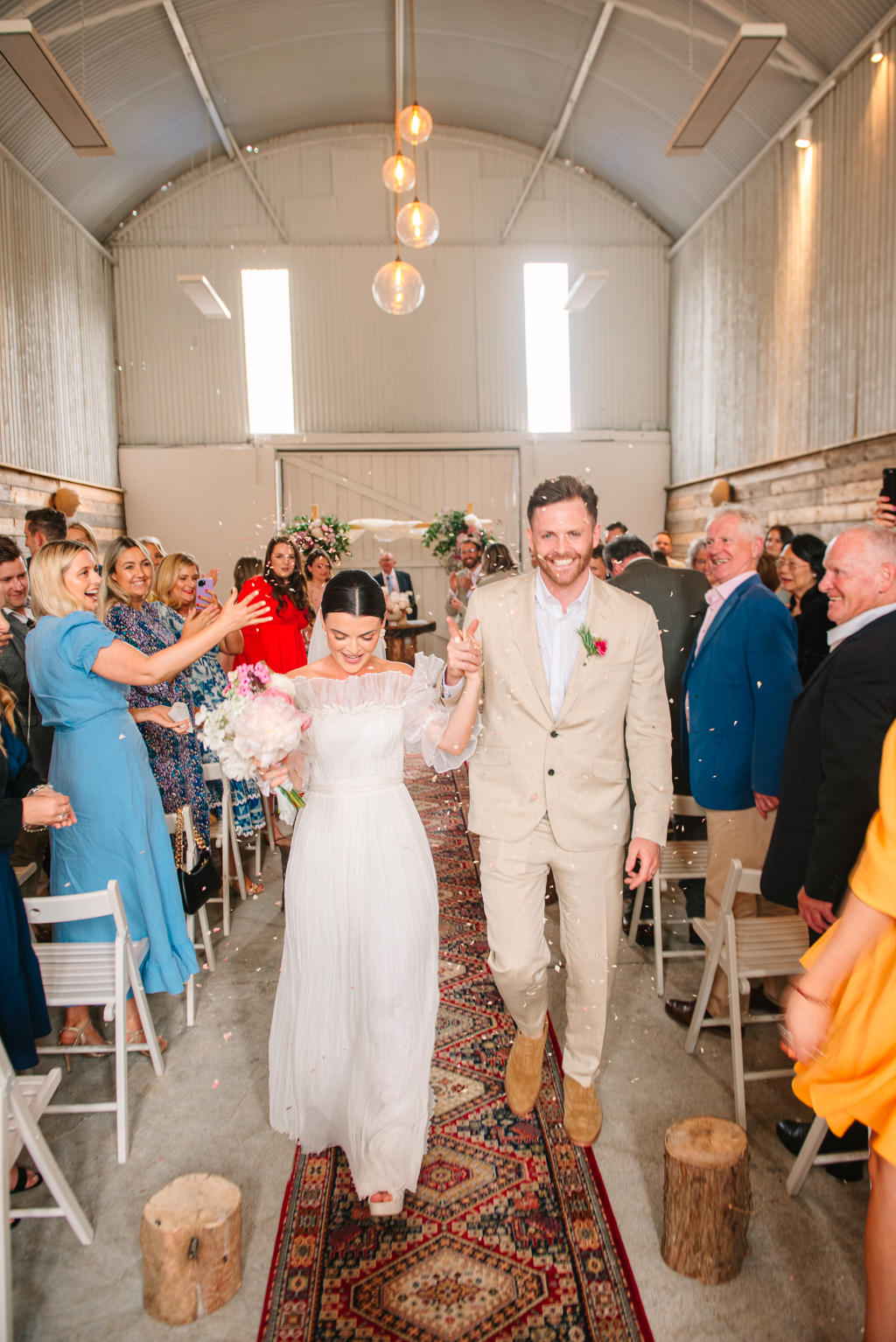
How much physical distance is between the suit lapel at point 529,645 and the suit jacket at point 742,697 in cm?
102

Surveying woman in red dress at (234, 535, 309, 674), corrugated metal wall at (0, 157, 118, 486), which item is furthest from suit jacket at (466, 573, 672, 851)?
corrugated metal wall at (0, 157, 118, 486)

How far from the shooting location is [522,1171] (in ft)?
8.76

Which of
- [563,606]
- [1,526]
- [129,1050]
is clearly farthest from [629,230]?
Answer: [129,1050]

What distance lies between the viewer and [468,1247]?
92.6 inches

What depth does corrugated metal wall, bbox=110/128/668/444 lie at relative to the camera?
13.5m

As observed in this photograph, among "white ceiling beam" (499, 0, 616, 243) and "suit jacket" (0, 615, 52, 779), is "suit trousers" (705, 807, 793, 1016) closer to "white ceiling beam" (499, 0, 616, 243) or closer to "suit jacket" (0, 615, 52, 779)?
"suit jacket" (0, 615, 52, 779)

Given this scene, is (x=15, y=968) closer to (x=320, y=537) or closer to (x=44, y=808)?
(x=44, y=808)

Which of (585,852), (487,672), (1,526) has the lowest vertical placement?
(585,852)

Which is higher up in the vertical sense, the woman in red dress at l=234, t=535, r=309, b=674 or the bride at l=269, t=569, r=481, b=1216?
the woman in red dress at l=234, t=535, r=309, b=674

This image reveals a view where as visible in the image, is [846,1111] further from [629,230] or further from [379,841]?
[629,230]

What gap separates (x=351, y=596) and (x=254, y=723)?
469 mm

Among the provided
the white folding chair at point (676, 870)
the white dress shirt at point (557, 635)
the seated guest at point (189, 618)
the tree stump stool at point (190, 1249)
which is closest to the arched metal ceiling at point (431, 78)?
the seated guest at point (189, 618)

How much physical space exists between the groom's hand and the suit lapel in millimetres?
477

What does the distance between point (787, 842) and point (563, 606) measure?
3.21 feet
